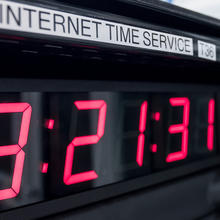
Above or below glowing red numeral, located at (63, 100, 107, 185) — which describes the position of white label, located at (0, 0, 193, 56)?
above

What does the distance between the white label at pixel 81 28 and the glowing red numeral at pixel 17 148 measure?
0.15 meters

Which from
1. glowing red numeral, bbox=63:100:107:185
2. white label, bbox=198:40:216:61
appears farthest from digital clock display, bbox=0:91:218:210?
white label, bbox=198:40:216:61

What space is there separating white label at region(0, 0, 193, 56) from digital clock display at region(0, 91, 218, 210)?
14 cm

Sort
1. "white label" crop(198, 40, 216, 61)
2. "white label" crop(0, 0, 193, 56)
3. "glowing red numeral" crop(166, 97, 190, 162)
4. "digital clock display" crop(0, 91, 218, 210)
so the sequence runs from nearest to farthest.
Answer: "white label" crop(0, 0, 193, 56)
"digital clock display" crop(0, 91, 218, 210)
"white label" crop(198, 40, 216, 61)
"glowing red numeral" crop(166, 97, 190, 162)

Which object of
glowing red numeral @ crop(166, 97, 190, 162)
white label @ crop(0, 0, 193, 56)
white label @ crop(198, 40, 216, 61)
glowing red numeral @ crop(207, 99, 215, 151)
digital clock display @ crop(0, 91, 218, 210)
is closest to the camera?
white label @ crop(0, 0, 193, 56)

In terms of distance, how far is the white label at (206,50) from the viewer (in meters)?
0.73

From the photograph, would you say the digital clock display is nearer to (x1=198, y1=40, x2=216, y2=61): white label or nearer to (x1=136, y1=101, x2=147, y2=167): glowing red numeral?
(x1=136, y1=101, x2=147, y2=167): glowing red numeral

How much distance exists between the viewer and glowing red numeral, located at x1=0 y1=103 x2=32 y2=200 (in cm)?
54

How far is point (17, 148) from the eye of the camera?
553 mm

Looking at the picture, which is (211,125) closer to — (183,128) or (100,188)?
(183,128)

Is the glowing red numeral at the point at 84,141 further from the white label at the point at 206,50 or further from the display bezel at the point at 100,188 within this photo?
the white label at the point at 206,50

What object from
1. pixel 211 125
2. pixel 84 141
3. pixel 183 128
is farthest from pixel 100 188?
pixel 211 125

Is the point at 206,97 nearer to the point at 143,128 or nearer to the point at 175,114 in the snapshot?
the point at 175,114

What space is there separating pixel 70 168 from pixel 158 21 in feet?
1.16
